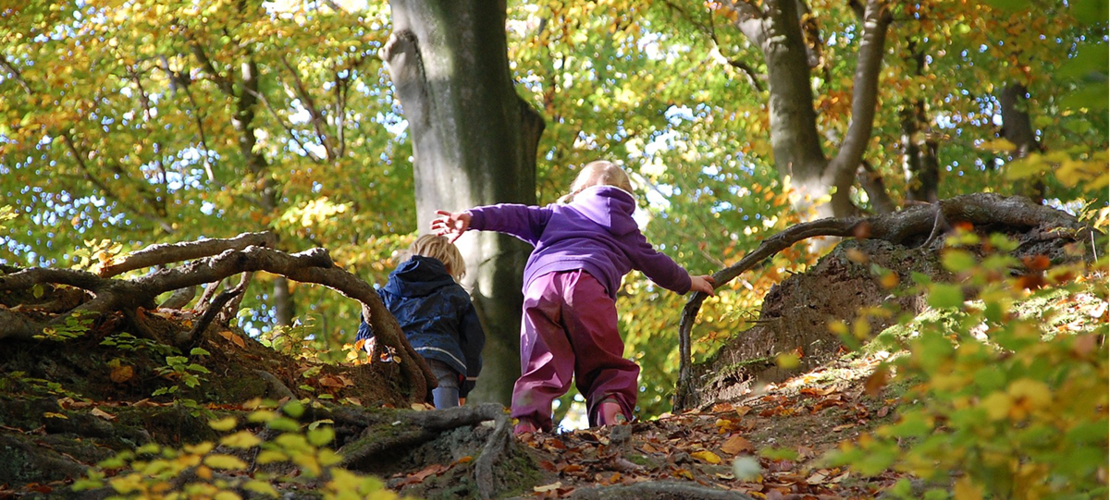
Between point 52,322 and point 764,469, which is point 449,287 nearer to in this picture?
point 52,322

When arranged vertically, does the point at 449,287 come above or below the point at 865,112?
below

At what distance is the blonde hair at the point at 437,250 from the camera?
6.89m

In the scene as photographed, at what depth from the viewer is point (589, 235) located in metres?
5.71

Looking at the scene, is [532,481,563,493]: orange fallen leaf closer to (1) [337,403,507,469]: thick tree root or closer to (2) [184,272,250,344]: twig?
(1) [337,403,507,469]: thick tree root

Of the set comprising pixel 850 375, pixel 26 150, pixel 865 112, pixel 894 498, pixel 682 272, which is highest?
pixel 26 150

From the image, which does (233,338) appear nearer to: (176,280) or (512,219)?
(176,280)

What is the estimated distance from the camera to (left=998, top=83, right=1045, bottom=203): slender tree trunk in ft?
46.6

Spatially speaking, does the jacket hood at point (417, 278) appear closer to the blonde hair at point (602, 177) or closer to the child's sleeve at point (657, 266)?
the blonde hair at point (602, 177)

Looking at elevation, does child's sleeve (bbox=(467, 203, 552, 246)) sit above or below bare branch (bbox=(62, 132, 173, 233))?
below

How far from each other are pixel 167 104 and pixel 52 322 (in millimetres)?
13289

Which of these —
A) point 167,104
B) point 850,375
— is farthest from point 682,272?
point 167,104

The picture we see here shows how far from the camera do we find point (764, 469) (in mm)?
3793

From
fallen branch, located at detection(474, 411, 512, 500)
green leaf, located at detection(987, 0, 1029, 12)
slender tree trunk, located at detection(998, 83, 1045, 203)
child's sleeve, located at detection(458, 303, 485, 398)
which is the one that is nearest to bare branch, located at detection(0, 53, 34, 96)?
child's sleeve, located at detection(458, 303, 485, 398)

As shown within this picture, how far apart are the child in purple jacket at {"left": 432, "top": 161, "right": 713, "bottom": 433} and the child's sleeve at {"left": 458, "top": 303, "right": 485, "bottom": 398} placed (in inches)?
47.9
